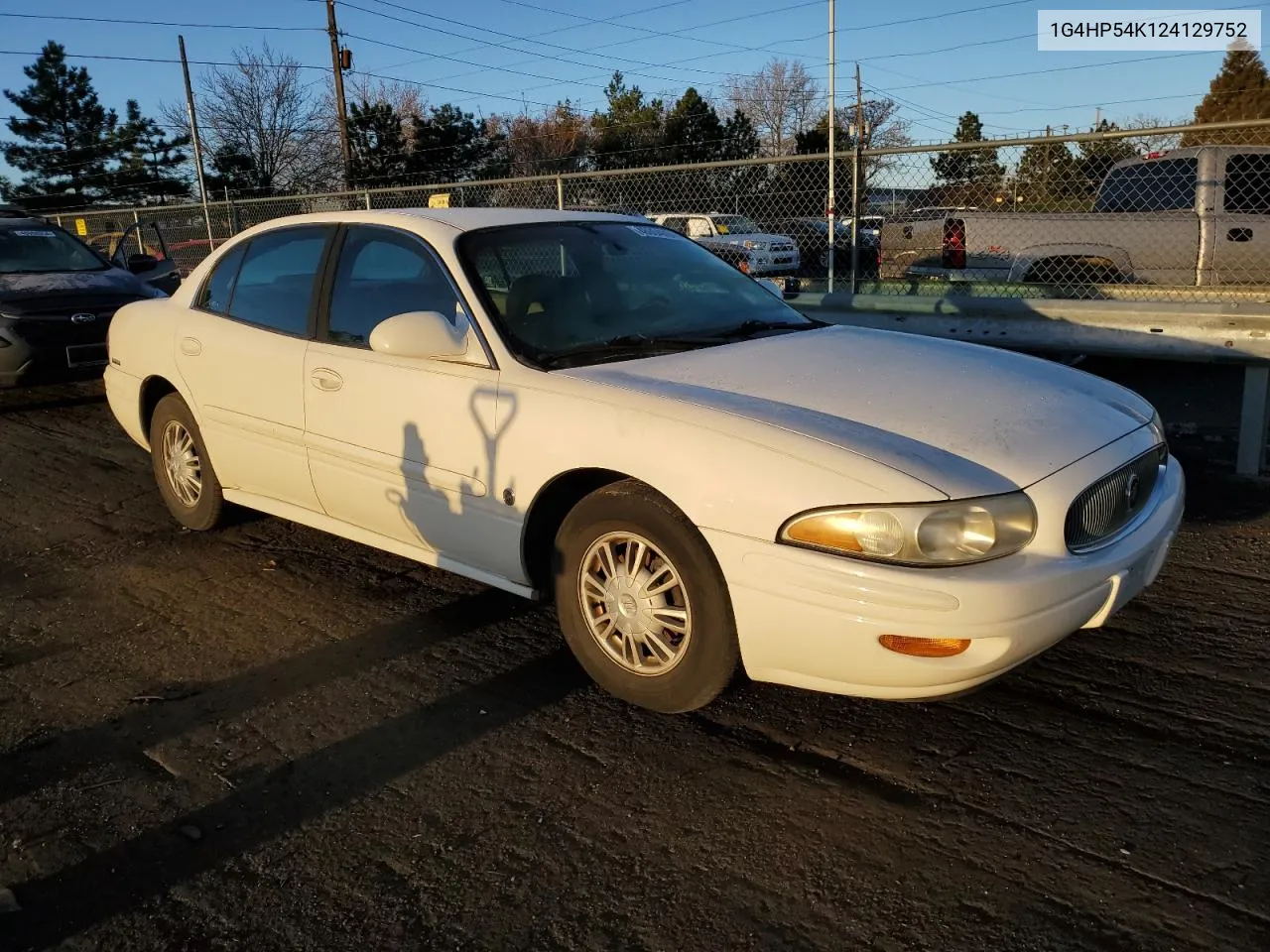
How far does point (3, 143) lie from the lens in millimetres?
49031

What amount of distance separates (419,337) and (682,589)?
52.1 inches

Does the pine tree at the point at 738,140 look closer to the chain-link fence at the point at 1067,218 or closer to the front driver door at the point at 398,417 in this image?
the chain-link fence at the point at 1067,218

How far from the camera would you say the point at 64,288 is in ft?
29.5

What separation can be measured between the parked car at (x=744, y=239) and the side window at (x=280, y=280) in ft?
40.8

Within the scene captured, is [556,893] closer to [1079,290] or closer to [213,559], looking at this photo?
[213,559]

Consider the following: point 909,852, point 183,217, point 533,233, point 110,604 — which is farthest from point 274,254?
point 183,217

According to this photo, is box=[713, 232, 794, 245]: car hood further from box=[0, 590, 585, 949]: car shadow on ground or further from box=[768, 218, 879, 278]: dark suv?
box=[0, 590, 585, 949]: car shadow on ground

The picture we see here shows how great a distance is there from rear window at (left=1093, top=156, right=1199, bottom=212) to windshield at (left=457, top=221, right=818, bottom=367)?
6303 millimetres

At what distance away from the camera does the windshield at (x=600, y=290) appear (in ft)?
12.6

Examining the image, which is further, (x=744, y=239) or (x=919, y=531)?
(x=744, y=239)

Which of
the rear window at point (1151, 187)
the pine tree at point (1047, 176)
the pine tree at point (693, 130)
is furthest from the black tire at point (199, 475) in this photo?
the pine tree at point (693, 130)

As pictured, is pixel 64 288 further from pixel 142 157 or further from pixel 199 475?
pixel 142 157

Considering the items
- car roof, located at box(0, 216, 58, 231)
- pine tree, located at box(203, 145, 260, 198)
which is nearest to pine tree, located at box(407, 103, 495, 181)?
pine tree, located at box(203, 145, 260, 198)

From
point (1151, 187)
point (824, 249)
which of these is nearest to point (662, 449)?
point (1151, 187)
